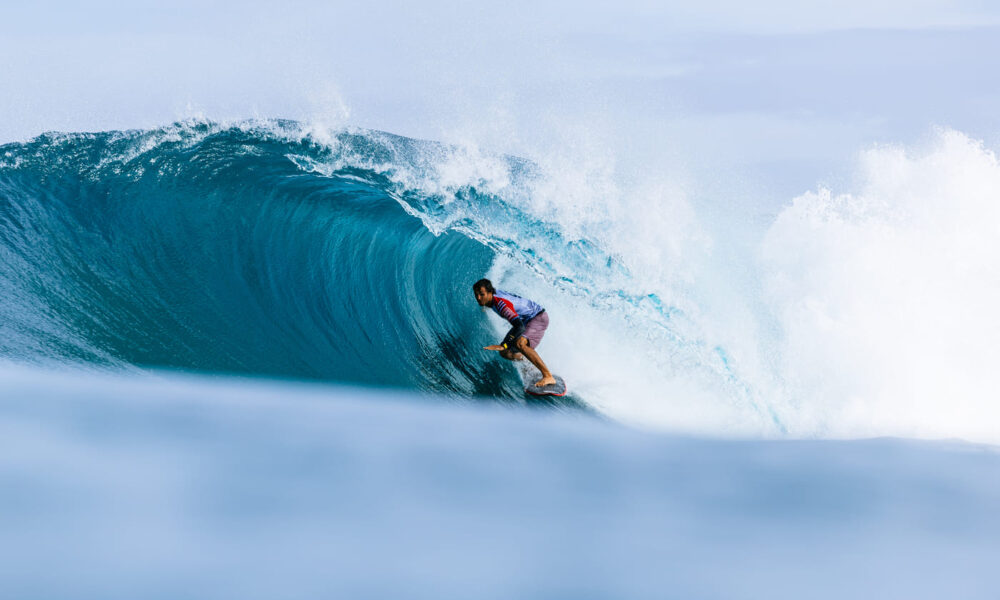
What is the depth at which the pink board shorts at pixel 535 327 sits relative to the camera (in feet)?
21.2

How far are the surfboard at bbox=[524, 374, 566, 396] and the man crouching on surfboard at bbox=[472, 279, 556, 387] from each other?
0.20ft

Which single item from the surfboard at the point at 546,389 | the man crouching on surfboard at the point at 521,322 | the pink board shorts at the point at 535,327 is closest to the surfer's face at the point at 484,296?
the man crouching on surfboard at the point at 521,322

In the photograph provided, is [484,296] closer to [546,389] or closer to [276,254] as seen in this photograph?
[546,389]

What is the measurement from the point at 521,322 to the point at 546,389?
0.71 meters

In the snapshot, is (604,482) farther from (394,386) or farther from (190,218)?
(190,218)

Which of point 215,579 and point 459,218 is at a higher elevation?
point 459,218

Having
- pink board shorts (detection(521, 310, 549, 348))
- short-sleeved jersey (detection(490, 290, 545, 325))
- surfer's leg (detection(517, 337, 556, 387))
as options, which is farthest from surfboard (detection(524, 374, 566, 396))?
short-sleeved jersey (detection(490, 290, 545, 325))

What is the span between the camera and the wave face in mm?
6723

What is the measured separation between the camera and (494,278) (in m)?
8.59

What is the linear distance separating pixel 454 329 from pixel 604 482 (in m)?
5.54

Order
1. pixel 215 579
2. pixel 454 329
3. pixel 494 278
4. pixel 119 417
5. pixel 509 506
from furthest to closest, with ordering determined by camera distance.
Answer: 1. pixel 494 278
2. pixel 454 329
3. pixel 119 417
4. pixel 509 506
5. pixel 215 579

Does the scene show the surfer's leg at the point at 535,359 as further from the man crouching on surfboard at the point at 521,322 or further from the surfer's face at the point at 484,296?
the surfer's face at the point at 484,296

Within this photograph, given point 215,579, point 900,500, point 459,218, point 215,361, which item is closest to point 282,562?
point 215,579

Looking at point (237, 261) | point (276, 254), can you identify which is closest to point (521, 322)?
point (276, 254)
